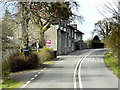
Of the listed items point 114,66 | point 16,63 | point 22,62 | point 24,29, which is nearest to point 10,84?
point 16,63

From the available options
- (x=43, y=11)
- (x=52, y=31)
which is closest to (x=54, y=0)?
(x=43, y=11)

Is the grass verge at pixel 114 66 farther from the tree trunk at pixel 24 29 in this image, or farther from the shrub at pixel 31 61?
the tree trunk at pixel 24 29

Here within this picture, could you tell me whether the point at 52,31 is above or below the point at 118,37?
above

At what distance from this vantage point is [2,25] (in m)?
14.8

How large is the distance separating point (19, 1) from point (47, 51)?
1230cm

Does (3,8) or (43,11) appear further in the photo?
(43,11)

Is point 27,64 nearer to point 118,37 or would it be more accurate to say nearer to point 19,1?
point 19,1

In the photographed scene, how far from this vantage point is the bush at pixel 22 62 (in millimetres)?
18859

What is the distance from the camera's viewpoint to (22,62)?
19.6m

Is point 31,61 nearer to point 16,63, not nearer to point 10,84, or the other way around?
point 16,63

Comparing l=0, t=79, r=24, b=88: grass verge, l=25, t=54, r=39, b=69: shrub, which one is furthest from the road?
l=25, t=54, r=39, b=69: shrub

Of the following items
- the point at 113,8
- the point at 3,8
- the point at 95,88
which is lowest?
the point at 95,88

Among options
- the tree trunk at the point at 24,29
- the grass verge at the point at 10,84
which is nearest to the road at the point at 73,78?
the grass verge at the point at 10,84

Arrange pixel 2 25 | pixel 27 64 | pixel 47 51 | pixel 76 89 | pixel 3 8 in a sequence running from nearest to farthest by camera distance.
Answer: pixel 76 89, pixel 2 25, pixel 3 8, pixel 27 64, pixel 47 51
